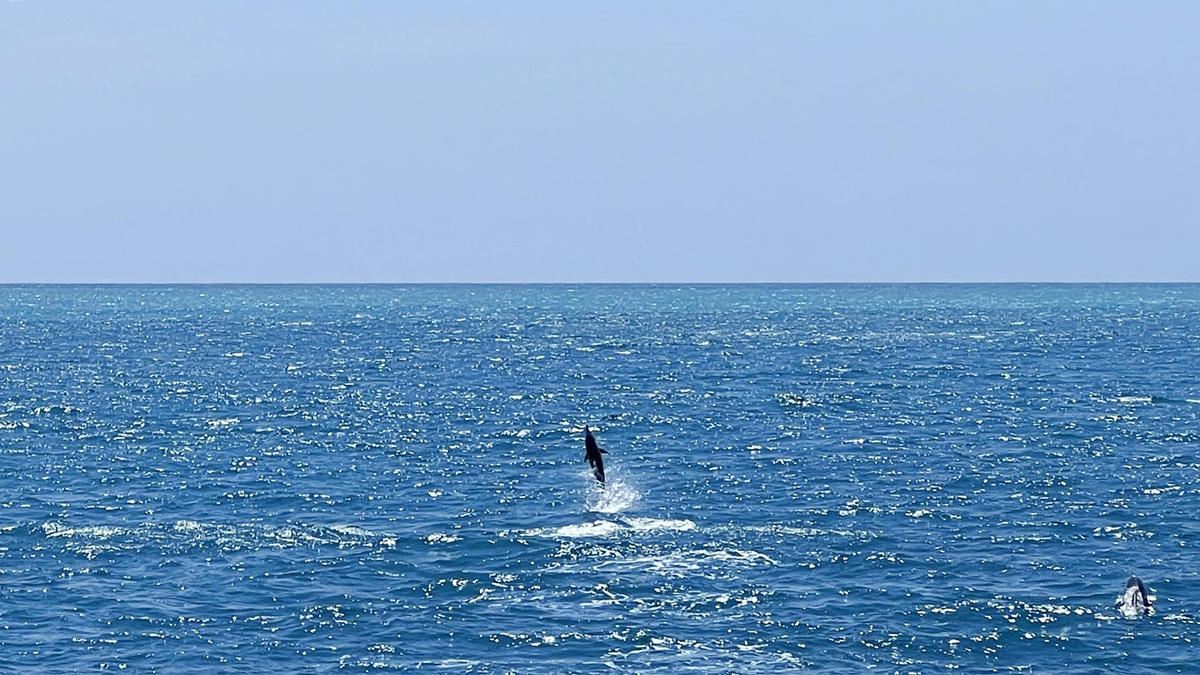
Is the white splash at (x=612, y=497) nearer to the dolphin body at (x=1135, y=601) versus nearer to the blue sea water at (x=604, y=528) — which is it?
the blue sea water at (x=604, y=528)

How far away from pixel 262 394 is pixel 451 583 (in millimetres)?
65132

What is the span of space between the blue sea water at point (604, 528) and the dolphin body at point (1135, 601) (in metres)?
0.55

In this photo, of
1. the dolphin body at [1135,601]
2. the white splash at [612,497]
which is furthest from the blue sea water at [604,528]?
the dolphin body at [1135,601]

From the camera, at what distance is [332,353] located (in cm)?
15562

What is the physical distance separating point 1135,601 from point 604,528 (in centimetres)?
1952

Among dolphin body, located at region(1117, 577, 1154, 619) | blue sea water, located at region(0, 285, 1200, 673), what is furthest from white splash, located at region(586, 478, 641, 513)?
dolphin body, located at region(1117, 577, 1154, 619)

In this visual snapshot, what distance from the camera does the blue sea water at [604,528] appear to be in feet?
135

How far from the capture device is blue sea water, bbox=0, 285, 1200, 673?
41.0 metres

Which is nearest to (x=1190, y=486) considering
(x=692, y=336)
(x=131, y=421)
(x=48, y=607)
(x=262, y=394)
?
(x=48, y=607)

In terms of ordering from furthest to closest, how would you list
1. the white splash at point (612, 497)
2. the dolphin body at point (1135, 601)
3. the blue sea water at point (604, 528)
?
the white splash at point (612, 497), the dolphin body at point (1135, 601), the blue sea water at point (604, 528)

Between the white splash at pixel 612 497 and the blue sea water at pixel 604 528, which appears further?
the white splash at pixel 612 497

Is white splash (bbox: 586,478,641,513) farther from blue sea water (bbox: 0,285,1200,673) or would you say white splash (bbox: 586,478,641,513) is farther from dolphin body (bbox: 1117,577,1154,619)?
dolphin body (bbox: 1117,577,1154,619)

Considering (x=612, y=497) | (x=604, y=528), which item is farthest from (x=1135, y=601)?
(x=612, y=497)

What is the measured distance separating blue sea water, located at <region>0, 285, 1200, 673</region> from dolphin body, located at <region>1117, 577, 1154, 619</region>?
55cm
